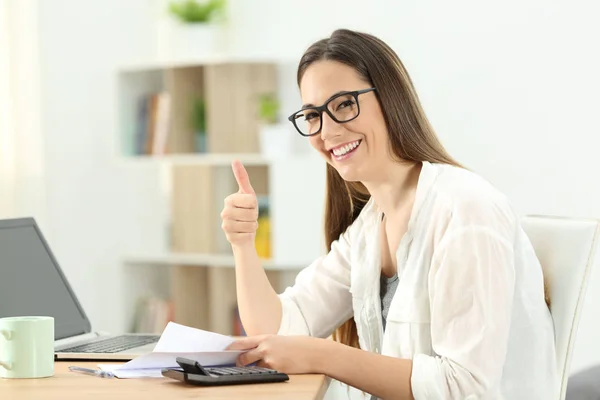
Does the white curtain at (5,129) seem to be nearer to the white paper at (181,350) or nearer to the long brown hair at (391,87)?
the long brown hair at (391,87)

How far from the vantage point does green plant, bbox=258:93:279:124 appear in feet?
12.4

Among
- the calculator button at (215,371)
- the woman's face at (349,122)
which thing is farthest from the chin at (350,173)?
the calculator button at (215,371)

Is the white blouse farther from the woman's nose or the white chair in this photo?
the woman's nose

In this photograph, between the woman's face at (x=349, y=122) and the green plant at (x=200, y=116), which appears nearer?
the woman's face at (x=349, y=122)

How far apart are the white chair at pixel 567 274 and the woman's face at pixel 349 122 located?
1.11ft

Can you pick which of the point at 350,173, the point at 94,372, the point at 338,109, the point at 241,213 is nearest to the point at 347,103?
the point at 338,109

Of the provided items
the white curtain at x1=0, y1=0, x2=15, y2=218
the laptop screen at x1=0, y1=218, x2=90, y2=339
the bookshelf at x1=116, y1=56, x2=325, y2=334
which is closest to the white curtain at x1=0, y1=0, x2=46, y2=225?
the white curtain at x1=0, y1=0, x2=15, y2=218

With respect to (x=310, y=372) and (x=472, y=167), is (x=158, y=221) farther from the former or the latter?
(x=310, y=372)

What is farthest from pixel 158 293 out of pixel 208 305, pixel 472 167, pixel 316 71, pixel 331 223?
pixel 316 71

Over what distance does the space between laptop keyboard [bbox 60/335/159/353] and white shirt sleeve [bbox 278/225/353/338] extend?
0.92ft

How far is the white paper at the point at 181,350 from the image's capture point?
1.42m

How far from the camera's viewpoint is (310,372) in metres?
1.46

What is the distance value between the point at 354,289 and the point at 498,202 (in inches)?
14.1

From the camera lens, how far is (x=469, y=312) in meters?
1.51
